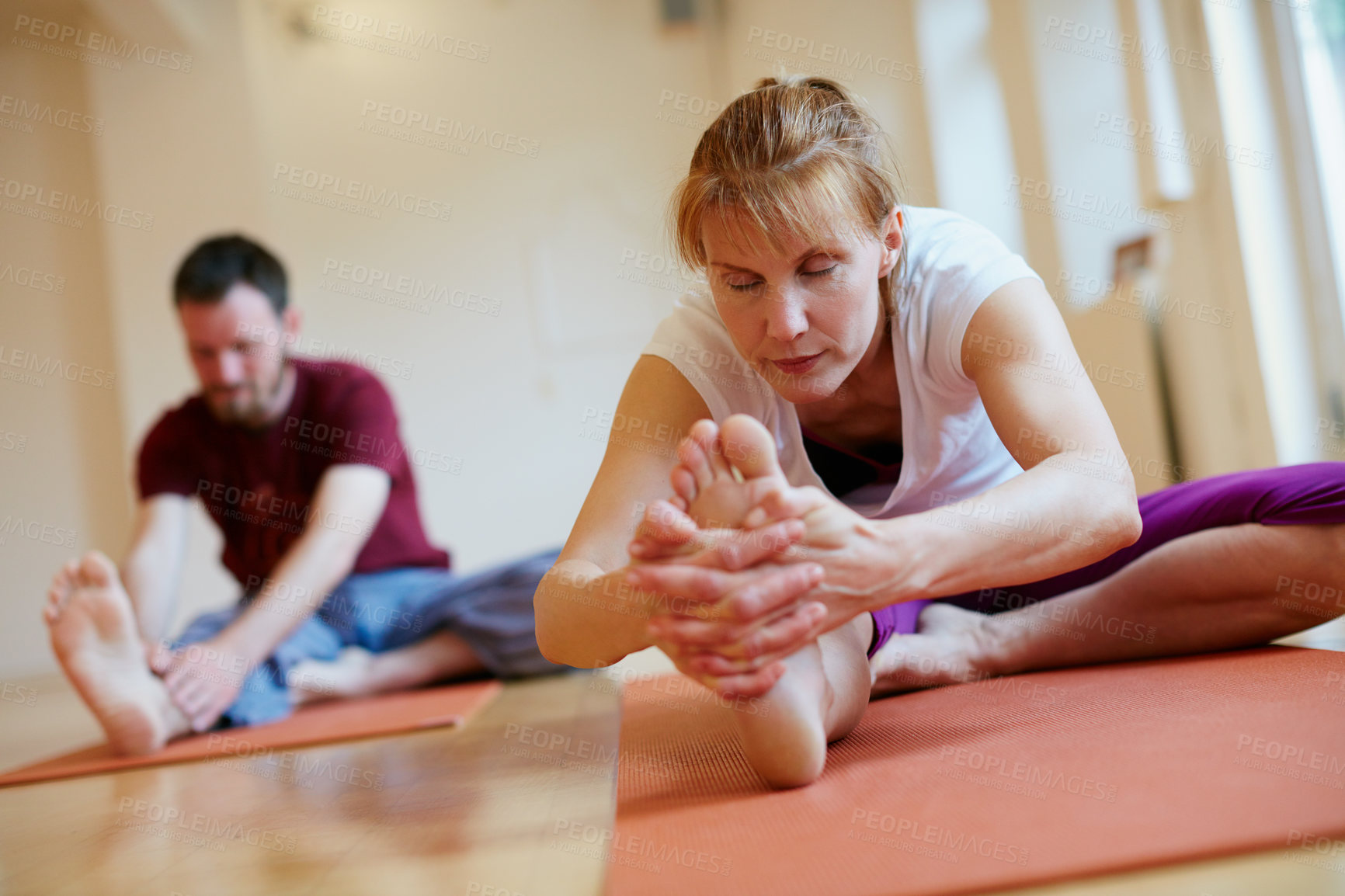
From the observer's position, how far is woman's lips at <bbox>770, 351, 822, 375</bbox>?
106cm

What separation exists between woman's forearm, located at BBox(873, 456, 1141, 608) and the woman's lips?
22 centimetres

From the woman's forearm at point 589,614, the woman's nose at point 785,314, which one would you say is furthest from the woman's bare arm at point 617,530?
the woman's nose at point 785,314

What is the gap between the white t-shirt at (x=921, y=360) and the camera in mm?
1125

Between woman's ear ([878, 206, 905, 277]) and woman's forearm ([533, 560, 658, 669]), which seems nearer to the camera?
woman's forearm ([533, 560, 658, 669])

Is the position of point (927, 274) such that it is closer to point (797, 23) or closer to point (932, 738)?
point (932, 738)

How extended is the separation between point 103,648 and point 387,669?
686 mm

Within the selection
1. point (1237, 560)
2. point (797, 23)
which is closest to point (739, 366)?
point (1237, 560)

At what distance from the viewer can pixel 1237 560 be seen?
1217 mm

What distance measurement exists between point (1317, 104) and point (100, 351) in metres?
4.75

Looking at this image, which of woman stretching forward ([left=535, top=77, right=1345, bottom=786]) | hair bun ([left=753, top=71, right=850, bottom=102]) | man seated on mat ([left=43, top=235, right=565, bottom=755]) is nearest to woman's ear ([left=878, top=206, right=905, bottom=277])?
woman stretching forward ([left=535, top=77, right=1345, bottom=786])

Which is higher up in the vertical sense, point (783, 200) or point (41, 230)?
point (41, 230)

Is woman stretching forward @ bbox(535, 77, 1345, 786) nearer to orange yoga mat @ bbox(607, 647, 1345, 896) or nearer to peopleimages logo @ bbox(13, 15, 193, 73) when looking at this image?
orange yoga mat @ bbox(607, 647, 1345, 896)

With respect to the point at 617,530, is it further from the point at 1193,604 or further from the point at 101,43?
the point at 101,43

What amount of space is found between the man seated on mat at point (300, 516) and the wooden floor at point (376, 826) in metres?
0.54
